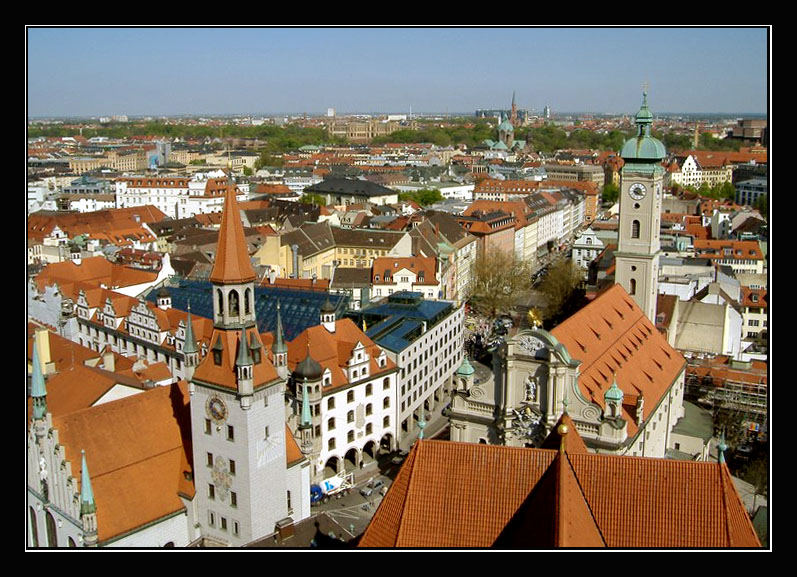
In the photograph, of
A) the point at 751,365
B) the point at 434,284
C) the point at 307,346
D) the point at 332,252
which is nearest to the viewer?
the point at 307,346

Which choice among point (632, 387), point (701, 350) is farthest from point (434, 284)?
point (632, 387)

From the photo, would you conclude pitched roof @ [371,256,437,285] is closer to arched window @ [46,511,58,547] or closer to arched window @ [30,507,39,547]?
arched window @ [30,507,39,547]

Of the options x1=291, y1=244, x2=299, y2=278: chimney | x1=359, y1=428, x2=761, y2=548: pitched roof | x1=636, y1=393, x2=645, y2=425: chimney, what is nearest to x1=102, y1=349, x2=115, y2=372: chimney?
x1=359, y1=428, x2=761, y2=548: pitched roof

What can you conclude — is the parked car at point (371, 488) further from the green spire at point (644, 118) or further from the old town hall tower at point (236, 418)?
the green spire at point (644, 118)

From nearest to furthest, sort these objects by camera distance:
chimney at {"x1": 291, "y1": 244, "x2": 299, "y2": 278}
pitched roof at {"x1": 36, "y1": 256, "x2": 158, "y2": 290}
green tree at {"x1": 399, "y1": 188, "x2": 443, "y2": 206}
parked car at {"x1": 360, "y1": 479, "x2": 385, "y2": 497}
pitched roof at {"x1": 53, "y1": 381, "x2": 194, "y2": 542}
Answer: pitched roof at {"x1": 53, "y1": 381, "x2": 194, "y2": 542}, parked car at {"x1": 360, "y1": 479, "x2": 385, "y2": 497}, pitched roof at {"x1": 36, "y1": 256, "x2": 158, "y2": 290}, chimney at {"x1": 291, "y1": 244, "x2": 299, "y2": 278}, green tree at {"x1": 399, "y1": 188, "x2": 443, "y2": 206}

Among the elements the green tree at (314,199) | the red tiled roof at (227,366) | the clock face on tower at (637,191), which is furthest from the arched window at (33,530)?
the green tree at (314,199)

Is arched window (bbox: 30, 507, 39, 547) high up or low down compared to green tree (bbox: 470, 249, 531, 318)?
down

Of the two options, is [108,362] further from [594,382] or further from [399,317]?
[594,382]

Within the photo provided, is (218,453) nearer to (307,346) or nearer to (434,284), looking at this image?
(307,346)
